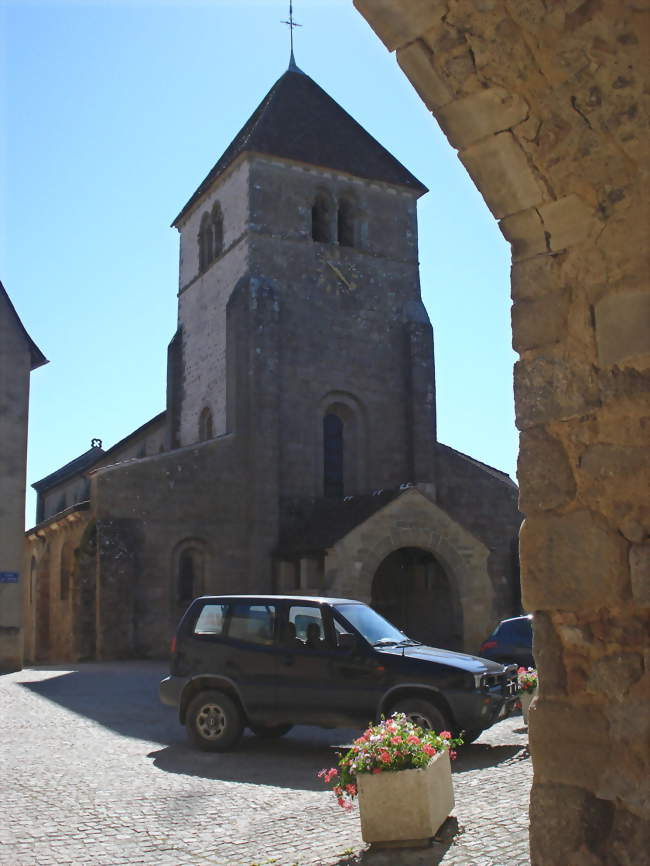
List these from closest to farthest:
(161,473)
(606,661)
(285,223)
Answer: (606,661) → (161,473) → (285,223)

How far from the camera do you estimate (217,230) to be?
30641 mm

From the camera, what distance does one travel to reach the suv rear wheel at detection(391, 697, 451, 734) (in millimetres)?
9305

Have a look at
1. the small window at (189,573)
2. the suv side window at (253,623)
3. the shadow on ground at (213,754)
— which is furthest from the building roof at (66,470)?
the suv side window at (253,623)

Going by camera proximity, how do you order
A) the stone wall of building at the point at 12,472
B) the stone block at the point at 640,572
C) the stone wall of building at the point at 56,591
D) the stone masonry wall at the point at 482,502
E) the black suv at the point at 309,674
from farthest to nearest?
the stone masonry wall at the point at 482,502 → the stone wall of building at the point at 56,591 → the stone wall of building at the point at 12,472 → the black suv at the point at 309,674 → the stone block at the point at 640,572

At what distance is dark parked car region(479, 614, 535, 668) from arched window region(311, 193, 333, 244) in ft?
57.2

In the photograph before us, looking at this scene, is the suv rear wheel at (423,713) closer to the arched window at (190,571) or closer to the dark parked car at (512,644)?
the dark parked car at (512,644)

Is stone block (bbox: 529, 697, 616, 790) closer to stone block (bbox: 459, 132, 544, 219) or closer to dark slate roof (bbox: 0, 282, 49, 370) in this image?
stone block (bbox: 459, 132, 544, 219)

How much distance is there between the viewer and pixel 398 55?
4090 mm

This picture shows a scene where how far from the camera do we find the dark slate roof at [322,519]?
2336 cm

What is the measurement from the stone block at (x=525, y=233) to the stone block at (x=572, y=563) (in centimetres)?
114

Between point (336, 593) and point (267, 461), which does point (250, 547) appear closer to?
point (267, 461)

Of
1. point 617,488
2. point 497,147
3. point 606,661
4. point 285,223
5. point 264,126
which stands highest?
point 264,126

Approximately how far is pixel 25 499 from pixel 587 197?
19.7 metres

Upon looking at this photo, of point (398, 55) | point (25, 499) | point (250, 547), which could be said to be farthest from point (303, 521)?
point (398, 55)
